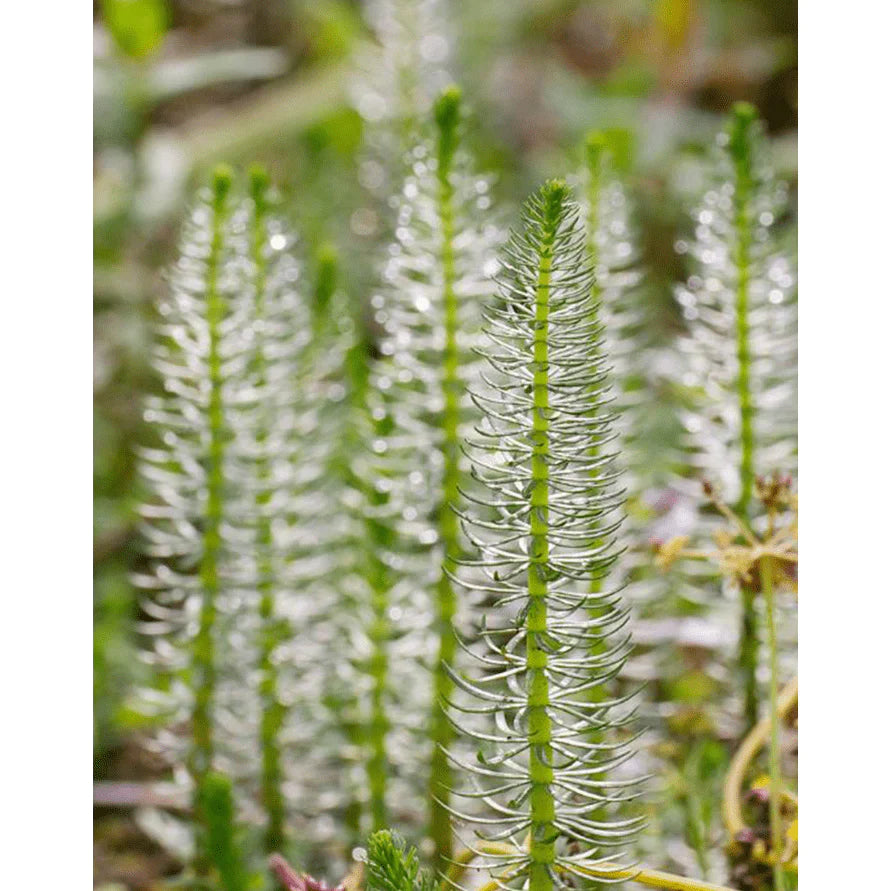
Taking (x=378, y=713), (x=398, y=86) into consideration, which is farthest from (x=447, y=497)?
(x=398, y=86)

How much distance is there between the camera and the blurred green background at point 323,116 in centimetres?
120

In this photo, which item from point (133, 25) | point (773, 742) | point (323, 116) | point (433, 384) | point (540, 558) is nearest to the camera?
point (540, 558)

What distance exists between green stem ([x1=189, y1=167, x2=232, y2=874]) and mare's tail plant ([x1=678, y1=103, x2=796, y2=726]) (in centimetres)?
30

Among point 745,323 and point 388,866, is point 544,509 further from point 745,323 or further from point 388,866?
point 745,323

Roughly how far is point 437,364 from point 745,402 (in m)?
0.20

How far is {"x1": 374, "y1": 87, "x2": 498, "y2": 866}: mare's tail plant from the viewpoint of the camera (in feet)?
2.36

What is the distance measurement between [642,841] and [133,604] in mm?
502

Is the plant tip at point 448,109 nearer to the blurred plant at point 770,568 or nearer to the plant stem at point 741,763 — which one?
the blurred plant at point 770,568

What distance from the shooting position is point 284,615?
81 centimetres

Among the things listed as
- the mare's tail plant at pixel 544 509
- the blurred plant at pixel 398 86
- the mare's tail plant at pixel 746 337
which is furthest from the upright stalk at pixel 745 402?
the blurred plant at pixel 398 86

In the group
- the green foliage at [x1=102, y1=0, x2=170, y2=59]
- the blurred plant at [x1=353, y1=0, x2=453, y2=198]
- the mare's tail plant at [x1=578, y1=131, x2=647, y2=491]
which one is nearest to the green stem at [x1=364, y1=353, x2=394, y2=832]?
the mare's tail plant at [x1=578, y1=131, x2=647, y2=491]

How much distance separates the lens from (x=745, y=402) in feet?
2.55

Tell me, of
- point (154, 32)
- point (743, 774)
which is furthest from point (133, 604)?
point (154, 32)
